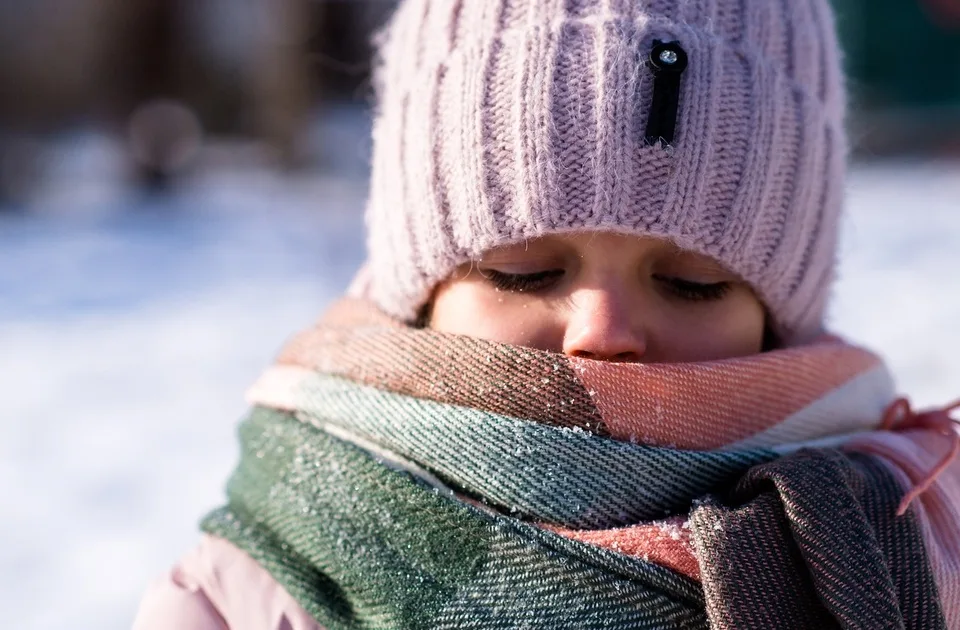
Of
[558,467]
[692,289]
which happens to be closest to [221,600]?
[558,467]

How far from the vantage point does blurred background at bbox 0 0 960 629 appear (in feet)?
8.20

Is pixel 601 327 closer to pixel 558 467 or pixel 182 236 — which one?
pixel 558 467

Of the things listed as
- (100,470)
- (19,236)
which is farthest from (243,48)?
(100,470)

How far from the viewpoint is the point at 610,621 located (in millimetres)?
1046

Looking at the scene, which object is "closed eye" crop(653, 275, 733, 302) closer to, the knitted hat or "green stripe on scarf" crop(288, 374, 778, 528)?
the knitted hat

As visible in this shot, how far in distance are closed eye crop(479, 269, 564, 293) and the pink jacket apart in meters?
0.43

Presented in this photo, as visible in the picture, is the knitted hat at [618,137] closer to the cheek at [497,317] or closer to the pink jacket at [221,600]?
the cheek at [497,317]

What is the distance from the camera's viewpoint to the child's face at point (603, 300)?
117cm

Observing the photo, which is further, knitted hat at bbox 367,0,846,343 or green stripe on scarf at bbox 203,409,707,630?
knitted hat at bbox 367,0,846,343

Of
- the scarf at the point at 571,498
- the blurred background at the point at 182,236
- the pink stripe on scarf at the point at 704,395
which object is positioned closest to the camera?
the scarf at the point at 571,498

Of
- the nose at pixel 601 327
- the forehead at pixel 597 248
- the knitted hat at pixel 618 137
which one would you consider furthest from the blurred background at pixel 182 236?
the nose at pixel 601 327

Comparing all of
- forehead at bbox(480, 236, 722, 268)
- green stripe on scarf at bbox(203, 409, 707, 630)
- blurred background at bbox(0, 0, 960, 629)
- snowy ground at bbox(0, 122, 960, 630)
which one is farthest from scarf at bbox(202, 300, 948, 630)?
snowy ground at bbox(0, 122, 960, 630)

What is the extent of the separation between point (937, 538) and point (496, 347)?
1.72 feet

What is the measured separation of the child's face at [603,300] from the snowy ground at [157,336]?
1.15m
